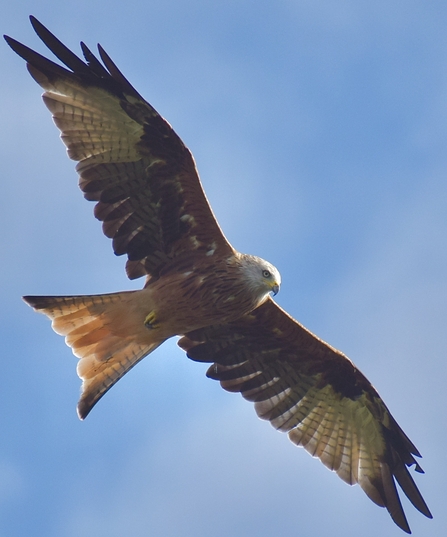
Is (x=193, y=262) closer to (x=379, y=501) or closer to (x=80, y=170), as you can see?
(x=80, y=170)

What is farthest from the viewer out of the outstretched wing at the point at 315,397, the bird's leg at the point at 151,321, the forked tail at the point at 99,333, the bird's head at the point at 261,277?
the outstretched wing at the point at 315,397

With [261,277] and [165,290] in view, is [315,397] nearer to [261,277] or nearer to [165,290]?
[261,277]

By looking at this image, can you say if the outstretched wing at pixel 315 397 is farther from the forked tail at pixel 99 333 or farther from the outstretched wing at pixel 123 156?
the outstretched wing at pixel 123 156

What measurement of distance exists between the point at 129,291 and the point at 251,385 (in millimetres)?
2119

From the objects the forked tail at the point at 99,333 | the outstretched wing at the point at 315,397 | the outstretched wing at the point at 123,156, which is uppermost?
the outstretched wing at the point at 123,156

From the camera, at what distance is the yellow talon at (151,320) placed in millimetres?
10827

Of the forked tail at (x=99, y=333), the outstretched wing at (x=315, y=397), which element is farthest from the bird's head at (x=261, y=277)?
the forked tail at (x=99, y=333)

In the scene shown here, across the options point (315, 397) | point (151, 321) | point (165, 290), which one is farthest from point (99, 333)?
point (315, 397)

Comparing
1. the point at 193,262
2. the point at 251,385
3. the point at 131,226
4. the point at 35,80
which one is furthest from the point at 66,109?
the point at 251,385

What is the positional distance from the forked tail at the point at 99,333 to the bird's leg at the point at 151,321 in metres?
0.06

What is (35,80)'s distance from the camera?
34.1ft

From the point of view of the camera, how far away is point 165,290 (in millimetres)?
10781

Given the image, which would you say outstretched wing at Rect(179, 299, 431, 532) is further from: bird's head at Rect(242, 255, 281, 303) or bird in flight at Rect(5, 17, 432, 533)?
bird's head at Rect(242, 255, 281, 303)

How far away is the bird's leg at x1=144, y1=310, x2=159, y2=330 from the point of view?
35.5 feet
